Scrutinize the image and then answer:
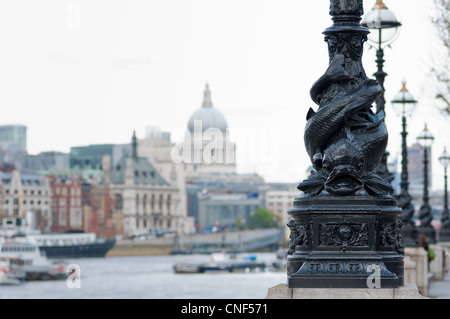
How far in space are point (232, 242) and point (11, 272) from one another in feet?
278

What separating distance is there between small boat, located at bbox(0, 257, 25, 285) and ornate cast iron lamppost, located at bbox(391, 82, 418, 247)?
78891 mm

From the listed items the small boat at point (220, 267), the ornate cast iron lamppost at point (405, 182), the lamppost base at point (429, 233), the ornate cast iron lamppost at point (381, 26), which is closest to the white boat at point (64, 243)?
the small boat at point (220, 267)

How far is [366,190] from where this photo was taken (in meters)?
7.84

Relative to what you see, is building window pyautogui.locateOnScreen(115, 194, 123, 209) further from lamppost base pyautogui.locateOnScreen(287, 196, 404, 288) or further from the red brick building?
lamppost base pyautogui.locateOnScreen(287, 196, 404, 288)

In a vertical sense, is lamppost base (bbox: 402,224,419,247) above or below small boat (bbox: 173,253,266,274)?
above

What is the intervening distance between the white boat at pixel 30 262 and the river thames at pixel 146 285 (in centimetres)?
219

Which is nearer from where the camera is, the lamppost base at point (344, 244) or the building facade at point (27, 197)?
the lamppost base at point (344, 244)

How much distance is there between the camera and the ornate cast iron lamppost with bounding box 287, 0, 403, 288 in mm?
7508

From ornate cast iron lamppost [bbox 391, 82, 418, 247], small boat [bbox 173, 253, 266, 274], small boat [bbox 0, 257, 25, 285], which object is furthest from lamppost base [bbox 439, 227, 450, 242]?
small boat [bbox 173, 253, 266, 274]

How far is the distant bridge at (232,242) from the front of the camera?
175625mm

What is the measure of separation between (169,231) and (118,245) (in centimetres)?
2483

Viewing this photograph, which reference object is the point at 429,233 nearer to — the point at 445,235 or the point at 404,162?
the point at 404,162

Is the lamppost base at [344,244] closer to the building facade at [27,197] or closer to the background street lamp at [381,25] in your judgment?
the background street lamp at [381,25]

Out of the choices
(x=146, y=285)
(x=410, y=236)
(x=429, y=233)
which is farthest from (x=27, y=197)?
(x=410, y=236)
